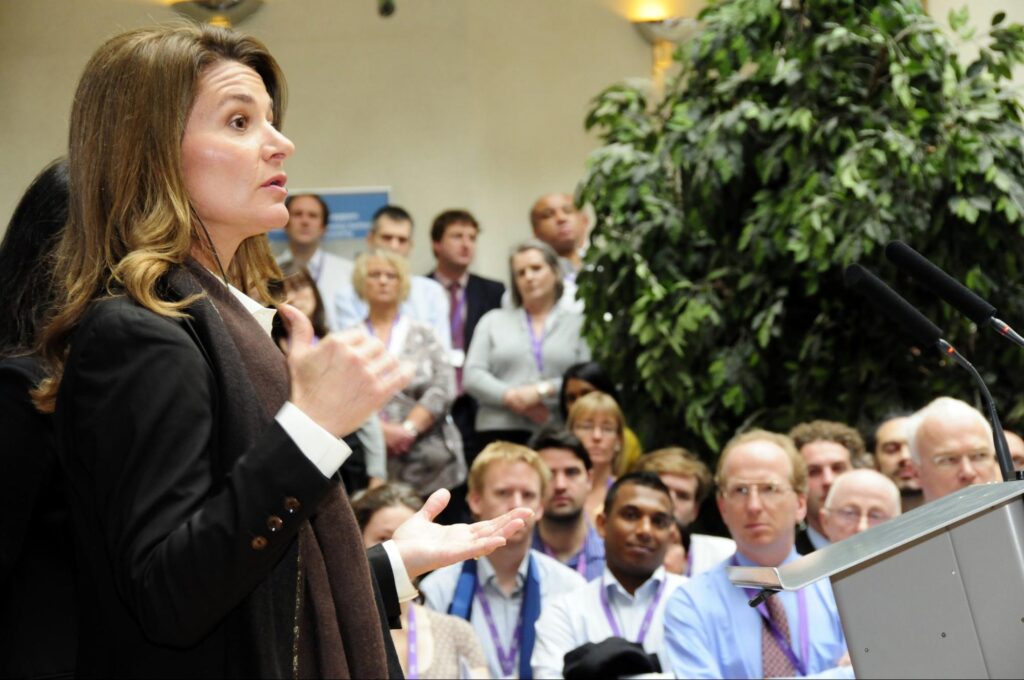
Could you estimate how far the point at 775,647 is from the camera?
3674 mm

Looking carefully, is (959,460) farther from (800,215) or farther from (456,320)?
(456,320)

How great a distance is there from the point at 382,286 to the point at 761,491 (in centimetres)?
239

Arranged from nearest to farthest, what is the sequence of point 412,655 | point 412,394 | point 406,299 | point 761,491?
point 412,655 → point 761,491 → point 412,394 → point 406,299

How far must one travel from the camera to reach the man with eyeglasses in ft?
12.0

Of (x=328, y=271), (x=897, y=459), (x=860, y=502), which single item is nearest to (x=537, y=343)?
(x=328, y=271)

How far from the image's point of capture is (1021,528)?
164cm

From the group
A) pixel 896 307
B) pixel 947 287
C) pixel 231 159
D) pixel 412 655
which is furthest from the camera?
pixel 412 655

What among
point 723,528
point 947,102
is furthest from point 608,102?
point 723,528

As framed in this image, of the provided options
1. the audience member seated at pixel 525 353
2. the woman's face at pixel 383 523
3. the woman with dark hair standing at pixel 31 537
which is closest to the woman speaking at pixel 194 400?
the woman with dark hair standing at pixel 31 537

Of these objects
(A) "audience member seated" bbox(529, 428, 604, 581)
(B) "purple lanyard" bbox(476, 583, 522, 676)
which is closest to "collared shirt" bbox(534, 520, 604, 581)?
(A) "audience member seated" bbox(529, 428, 604, 581)

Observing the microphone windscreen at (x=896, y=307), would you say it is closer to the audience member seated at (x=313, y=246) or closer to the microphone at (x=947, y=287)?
the microphone at (x=947, y=287)

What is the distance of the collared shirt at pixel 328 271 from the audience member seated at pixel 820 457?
281 centimetres

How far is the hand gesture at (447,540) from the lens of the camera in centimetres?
162

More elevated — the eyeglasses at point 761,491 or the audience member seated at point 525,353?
the audience member seated at point 525,353
